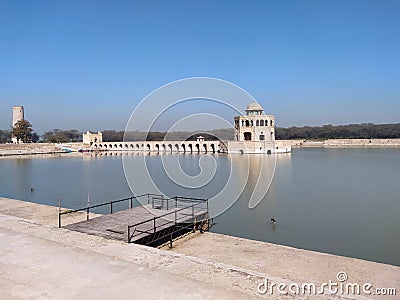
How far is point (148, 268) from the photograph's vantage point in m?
4.13

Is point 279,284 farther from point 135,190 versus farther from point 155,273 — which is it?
point 135,190

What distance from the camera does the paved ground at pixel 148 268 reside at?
350 cm

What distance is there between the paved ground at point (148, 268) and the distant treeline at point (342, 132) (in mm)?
74296

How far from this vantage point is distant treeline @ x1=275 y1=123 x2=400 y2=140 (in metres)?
72.8

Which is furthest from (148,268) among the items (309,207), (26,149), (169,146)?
(26,149)

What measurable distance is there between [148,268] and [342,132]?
81.0 meters

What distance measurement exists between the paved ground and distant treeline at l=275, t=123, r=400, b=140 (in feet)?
244

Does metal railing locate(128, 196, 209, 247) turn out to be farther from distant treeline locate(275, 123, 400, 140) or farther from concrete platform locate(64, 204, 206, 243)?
distant treeline locate(275, 123, 400, 140)

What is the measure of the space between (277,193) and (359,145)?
58.9 metres

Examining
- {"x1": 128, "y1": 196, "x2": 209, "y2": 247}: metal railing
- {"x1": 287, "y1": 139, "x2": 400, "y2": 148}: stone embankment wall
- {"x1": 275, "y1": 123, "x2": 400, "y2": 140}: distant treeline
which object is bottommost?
{"x1": 128, "y1": 196, "x2": 209, "y2": 247}: metal railing

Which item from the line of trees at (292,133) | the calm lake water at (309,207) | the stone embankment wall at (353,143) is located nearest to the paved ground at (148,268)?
the calm lake water at (309,207)

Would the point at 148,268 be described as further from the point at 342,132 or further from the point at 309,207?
the point at 342,132

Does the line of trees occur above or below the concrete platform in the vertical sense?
above
